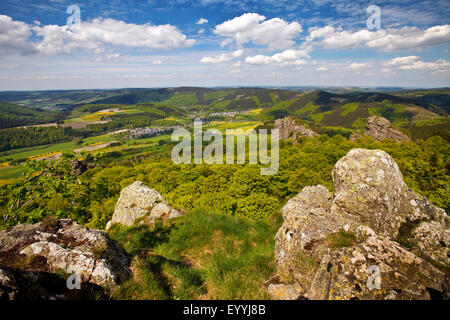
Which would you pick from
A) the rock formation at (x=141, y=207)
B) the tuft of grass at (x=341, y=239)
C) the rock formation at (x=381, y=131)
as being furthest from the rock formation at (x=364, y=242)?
the rock formation at (x=381, y=131)

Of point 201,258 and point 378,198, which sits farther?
point 378,198

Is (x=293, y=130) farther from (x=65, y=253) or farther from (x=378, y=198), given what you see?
(x=65, y=253)

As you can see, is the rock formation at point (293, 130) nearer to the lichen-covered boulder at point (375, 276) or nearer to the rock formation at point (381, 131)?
the rock formation at point (381, 131)

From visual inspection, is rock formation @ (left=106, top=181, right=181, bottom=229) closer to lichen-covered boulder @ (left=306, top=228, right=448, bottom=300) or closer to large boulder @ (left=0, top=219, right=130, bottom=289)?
large boulder @ (left=0, top=219, right=130, bottom=289)

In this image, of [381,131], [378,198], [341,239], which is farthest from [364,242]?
[381,131]

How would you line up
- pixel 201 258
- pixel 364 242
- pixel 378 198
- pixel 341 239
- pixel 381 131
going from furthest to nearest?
pixel 381 131
pixel 378 198
pixel 201 258
pixel 341 239
pixel 364 242

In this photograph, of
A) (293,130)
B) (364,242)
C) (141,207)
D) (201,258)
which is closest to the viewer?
(364,242)

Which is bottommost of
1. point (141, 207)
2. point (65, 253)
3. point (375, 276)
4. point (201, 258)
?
point (141, 207)

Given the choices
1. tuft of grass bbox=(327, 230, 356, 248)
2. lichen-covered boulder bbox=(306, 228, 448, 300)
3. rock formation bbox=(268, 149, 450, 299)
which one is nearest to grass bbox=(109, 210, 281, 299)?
rock formation bbox=(268, 149, 450, 299)
